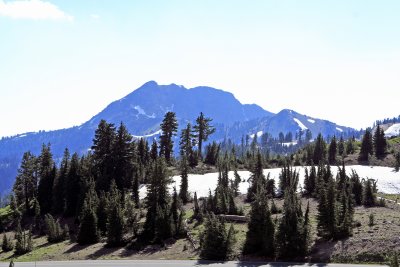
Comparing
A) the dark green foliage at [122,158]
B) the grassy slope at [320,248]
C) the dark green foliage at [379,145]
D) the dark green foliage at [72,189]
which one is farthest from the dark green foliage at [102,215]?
the dark green foliage at [379,145]

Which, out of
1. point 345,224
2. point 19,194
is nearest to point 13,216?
point 19,194

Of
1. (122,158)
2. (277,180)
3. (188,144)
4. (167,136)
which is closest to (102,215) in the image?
(122,158)

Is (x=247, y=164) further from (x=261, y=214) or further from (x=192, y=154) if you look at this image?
(x=261, y=214)

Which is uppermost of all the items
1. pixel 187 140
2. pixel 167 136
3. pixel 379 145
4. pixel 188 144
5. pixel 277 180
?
pixel 167 136

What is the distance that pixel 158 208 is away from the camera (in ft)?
168

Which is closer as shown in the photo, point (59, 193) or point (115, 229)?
point (115, 229)

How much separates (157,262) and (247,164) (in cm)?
5362

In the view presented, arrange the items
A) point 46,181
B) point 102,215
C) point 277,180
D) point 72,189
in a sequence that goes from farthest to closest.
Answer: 1. point 46,181
2. point 277,180
3. point 72,189
4. point 102,215

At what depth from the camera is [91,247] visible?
50.7 meters

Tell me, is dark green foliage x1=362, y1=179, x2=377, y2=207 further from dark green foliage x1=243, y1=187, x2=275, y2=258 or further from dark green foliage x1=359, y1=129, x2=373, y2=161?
dark green foliage x1=359, y1=129, x2=373, y2=161

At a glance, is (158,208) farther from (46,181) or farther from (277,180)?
(46,181)

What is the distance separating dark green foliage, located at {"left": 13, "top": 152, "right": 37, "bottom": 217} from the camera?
8594 cm

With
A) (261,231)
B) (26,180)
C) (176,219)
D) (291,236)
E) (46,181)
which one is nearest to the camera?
(291,236)

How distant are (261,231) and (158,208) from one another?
1408 centimetres
